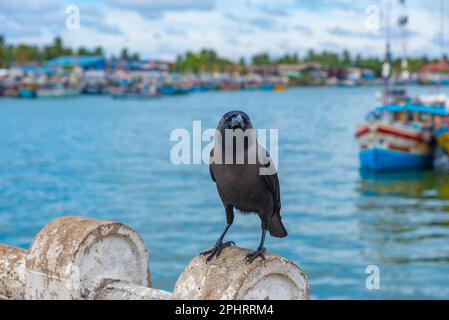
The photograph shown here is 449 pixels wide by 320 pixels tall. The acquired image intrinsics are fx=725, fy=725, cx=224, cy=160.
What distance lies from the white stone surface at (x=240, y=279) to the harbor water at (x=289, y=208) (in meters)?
14.7

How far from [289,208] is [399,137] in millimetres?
9318

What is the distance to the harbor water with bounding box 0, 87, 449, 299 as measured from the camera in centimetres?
2203

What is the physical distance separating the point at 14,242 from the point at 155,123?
207 feet

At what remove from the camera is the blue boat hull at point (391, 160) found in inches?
1477

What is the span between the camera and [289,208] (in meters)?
30.6

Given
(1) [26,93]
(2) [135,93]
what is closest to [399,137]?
(2) [135,93]

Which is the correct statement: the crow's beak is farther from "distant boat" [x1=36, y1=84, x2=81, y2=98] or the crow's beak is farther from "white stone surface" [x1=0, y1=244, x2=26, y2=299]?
"distant boat" [x1=36, y1=84, x2=81, y2=98]

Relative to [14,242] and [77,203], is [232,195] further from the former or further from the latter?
[77,203]

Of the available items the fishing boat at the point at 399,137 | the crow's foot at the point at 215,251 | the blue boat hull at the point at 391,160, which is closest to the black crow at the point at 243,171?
the crow's foot at the point at 215,251

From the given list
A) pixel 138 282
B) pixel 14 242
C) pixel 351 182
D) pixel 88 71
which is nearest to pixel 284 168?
pixel 351 182

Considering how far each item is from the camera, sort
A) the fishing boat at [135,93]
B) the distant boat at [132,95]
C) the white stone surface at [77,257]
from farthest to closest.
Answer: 1. the fishing boat at [135,93]
2. the distant boat at [132,95]
3. the white stone surface at [77,257]

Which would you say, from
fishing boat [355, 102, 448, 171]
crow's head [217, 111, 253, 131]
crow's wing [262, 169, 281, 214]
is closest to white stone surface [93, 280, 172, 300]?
crow's wing [262, 169, 281, 214]

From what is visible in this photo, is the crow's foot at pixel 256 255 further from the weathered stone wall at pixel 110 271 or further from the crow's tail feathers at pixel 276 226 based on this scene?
the crow's tail feathers at pixel 276 226
